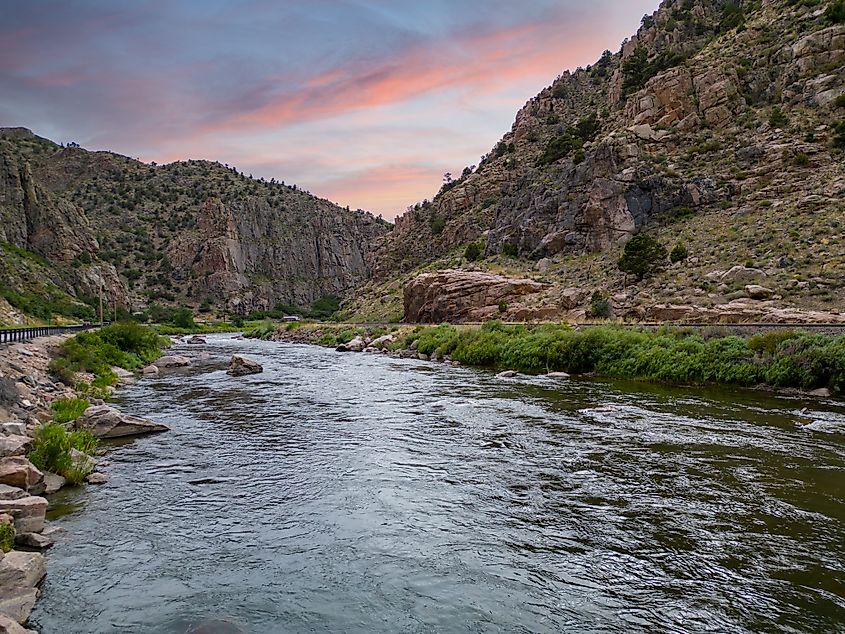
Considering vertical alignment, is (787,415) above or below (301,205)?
below

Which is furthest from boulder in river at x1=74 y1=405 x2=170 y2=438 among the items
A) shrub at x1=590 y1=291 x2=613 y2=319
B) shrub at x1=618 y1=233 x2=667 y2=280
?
shrub at x1=618 y1=233 x2=667 y2=280

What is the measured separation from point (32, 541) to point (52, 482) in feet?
8.38

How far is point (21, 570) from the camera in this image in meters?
5.77

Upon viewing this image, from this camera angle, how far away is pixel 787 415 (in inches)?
577

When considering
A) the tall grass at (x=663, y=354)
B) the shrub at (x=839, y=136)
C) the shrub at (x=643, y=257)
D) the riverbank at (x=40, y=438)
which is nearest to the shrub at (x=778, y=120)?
the shrub at (x=839, y=136)

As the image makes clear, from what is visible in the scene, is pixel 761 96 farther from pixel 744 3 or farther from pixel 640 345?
pixel 640 345

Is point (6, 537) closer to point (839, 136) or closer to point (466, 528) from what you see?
point (466, 528)

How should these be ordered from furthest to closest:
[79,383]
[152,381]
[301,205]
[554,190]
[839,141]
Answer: [301,205] → [554,190] → [839,141] → [152,381] → [79,383]

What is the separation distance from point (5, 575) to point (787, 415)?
16.8 m

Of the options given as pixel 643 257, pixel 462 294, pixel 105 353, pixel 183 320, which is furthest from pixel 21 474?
pixel 183 320

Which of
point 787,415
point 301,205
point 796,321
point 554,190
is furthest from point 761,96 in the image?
point 301,205

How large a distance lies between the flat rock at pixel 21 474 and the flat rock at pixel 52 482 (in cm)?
15

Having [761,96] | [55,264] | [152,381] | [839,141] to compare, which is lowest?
[152,381]

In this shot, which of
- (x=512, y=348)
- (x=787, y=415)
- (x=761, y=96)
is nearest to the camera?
(x=787, y=415)
